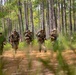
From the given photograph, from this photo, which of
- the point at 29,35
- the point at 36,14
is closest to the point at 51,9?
the point at 29,35

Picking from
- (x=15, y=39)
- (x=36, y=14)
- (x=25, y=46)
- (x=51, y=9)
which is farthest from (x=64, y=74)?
(x=36, y=14)

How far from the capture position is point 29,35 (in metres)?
15.9

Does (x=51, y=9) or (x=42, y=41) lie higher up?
(x=51, y=9)

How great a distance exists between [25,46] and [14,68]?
0.81 ft

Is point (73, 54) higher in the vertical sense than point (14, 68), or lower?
higher

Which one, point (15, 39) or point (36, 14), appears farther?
point (36, 14)

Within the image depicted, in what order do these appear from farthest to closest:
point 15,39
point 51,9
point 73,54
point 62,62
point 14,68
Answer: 1. point 51,9
2. point 15,39
3. point 14,68
4. point 73,54
5. point 62,62

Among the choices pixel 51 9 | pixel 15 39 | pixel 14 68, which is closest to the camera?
pixel 14 68

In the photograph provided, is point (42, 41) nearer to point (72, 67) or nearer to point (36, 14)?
point (72, 67)

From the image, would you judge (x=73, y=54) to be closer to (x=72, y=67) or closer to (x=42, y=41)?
(x=72, y=67)

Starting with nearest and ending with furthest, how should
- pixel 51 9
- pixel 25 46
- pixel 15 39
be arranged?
1. pixel 25 46
2. pixel 15 39
3. pixel 51 9

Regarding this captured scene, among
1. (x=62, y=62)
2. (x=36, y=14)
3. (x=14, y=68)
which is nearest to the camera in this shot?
(x=62, y=62)

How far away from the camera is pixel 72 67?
112 cm

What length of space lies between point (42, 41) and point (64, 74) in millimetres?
14318
